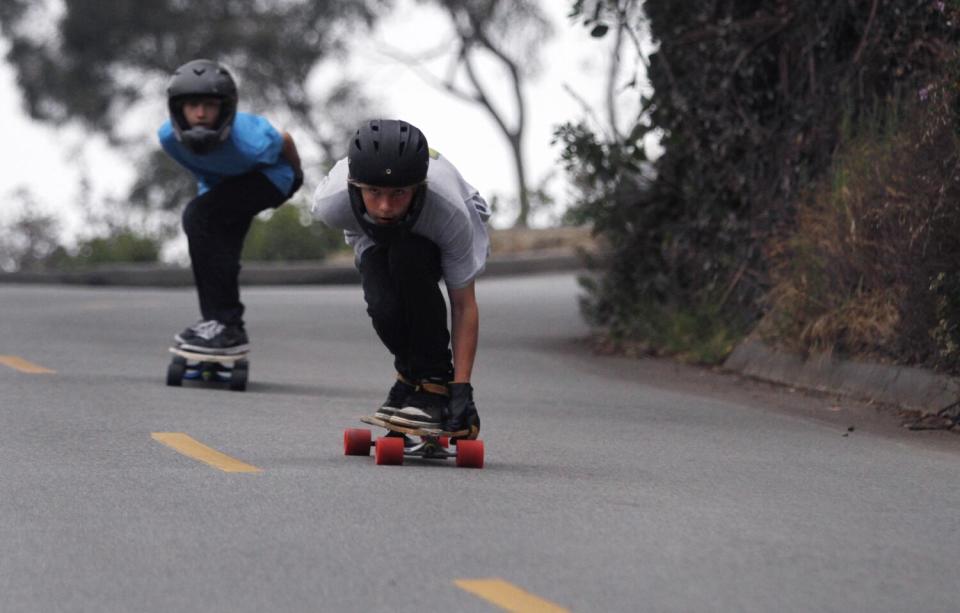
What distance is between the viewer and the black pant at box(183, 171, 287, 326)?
35.0 ft

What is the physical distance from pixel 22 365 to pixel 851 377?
15.9 feet

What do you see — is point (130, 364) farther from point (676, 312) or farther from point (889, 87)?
point (889, 87)

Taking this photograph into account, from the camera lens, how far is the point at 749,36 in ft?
42.1

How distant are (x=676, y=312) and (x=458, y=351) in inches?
235

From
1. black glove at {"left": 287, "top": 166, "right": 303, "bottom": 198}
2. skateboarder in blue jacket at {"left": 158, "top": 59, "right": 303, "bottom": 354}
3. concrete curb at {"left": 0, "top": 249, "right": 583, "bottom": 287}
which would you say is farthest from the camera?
concrete curb at {"left": 0, "top": 249, "right": 583, "bottom": 287}

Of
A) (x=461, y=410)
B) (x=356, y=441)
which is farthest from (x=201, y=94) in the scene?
(x=461, y=410)

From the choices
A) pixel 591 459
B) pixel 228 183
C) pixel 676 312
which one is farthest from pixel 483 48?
pixel 591 459

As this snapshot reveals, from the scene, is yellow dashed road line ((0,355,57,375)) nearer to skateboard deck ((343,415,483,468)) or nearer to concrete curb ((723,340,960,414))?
skateboard deck ((343,415,483,468))

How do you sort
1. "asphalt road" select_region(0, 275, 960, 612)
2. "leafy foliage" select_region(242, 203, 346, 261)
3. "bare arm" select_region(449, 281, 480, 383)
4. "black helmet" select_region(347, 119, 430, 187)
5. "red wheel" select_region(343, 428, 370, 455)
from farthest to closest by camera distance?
"leafy foliage" select_region(242, 203, 346, 261) → "red wheel" select_region(343, 428, 370, 455) → "bare arm" select_region(449, 281, 480, 383) → "black helmet" select_region(347, 119, 430, 187) → "asphalt road" select_region(0, 275, 960, 612)

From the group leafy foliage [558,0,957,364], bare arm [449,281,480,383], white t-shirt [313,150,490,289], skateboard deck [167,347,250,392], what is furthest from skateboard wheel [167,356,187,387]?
leafy foliage [558,0,957,364]

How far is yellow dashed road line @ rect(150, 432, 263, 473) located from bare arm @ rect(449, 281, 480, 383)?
3.00 feet

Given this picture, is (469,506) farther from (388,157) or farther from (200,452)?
(200,452)

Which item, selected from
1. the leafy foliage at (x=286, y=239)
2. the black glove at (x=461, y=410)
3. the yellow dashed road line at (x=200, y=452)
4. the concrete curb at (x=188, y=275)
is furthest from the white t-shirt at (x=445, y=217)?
the leafy foliage at (x=286, y=239)

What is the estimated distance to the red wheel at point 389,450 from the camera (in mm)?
7684
